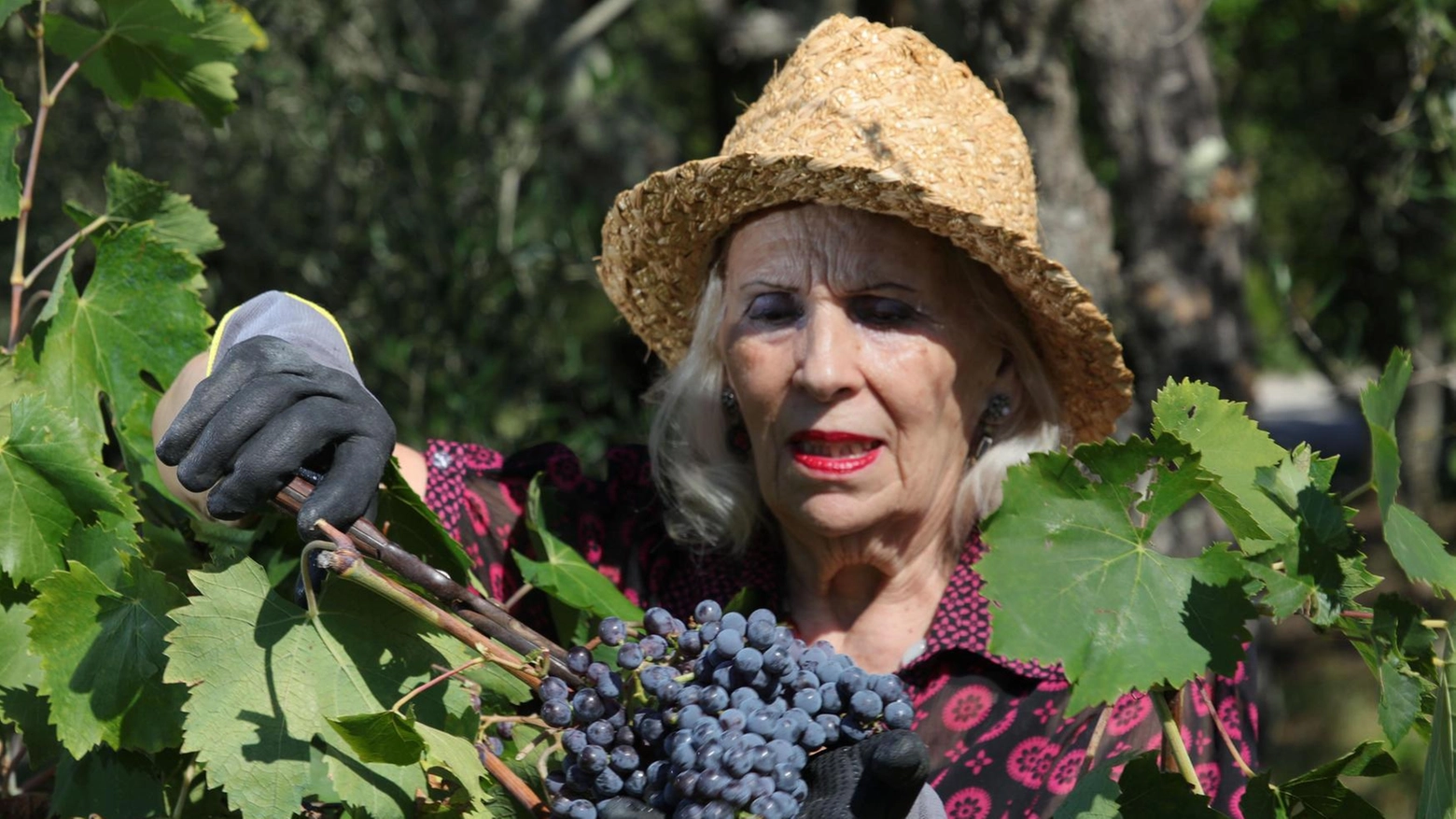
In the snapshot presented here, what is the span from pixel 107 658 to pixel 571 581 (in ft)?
2.36

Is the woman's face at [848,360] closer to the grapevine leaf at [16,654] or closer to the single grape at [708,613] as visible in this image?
the single grape at [708,613]

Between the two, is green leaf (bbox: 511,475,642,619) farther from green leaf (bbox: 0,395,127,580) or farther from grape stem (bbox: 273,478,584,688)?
green leaf (bbox: 0,395,127,580)

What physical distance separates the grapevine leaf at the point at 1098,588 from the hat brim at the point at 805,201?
818 millimetres

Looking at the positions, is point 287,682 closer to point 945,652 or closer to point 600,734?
point 600,734

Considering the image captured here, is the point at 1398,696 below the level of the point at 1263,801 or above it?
above

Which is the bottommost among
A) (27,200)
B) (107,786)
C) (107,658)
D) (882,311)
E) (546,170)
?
A: (107,786)

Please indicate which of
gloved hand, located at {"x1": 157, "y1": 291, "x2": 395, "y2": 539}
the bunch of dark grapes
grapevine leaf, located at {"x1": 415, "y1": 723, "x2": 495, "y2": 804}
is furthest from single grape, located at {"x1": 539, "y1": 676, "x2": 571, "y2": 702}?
gloved hand, located at {"x1": 157, "y1": 291, "x2": 395, "y2": 539}

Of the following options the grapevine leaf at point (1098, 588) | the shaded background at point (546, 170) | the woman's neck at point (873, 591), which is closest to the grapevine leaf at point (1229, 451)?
the grapevine leaf at point (1098, 588)

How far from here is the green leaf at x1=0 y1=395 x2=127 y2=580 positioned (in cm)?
160

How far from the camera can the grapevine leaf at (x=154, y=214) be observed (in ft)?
6.58

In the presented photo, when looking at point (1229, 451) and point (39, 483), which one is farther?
point (39, 483)

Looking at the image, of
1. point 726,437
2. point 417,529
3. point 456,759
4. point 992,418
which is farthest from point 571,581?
point 992,418

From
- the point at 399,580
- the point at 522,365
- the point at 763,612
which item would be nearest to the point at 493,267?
the point at 522,365

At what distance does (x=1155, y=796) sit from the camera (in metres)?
1.44
